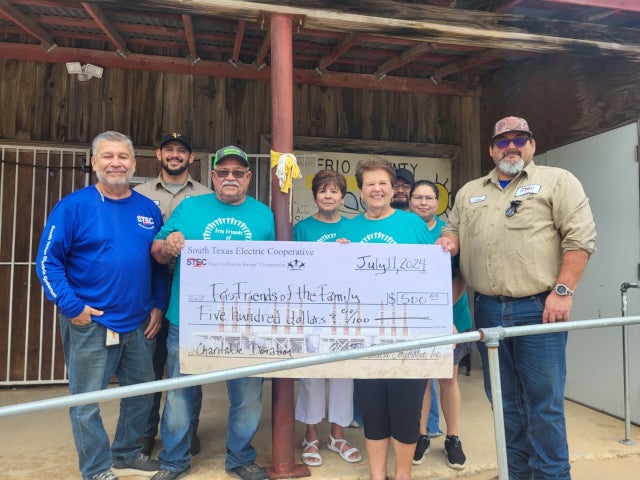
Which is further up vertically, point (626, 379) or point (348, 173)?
point (348, 173)

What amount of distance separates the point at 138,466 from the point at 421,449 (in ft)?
5.69

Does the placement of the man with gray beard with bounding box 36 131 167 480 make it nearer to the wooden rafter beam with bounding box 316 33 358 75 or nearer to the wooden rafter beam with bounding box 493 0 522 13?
the wooden rafter beam with bounding box 316 33 358 75

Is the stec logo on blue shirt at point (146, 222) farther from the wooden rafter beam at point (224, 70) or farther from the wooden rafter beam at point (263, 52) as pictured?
the wooden rafter beam at point (224, 70)

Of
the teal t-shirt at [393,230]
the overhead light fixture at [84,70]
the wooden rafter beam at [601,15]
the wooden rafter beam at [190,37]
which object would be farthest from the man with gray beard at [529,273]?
the overhead light fixture at [84,70]

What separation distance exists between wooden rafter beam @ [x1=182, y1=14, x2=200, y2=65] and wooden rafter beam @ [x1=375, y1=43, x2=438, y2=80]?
1865 mm

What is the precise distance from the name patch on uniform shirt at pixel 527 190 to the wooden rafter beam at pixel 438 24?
4.06ft

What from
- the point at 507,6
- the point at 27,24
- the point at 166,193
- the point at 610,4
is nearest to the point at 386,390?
the point at 166,193

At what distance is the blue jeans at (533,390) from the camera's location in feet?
7.35

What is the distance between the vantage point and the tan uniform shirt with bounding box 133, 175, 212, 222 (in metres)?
3.02

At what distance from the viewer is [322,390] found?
2.99m

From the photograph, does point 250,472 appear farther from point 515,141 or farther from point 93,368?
point 515,141

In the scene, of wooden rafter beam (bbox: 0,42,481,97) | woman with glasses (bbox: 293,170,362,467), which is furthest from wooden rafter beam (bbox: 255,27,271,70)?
woman with glasses (bbox: 293,170,362,467)

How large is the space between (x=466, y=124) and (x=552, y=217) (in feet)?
10.6

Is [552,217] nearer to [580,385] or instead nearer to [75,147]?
[580,385]
